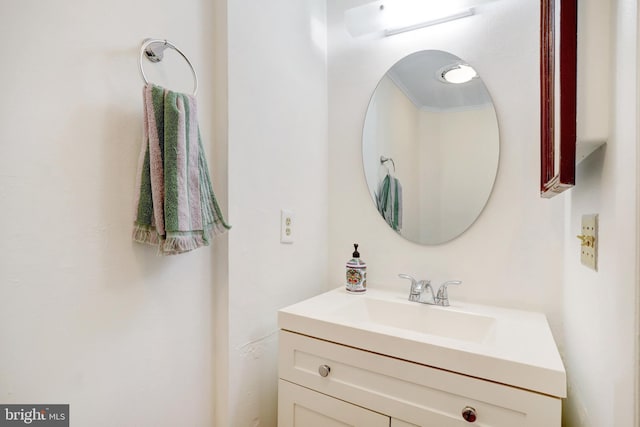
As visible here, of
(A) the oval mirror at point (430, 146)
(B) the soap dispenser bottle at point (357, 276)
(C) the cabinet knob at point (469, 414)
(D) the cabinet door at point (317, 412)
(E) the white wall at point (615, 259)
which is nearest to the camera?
(E) the white wall at point (615, 259)

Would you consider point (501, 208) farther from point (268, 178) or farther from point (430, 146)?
point (268, 178)

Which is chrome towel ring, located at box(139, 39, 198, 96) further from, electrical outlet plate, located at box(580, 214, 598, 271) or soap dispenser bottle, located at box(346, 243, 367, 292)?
electrical outlet plate, located at box(580, 214, 598, 271)

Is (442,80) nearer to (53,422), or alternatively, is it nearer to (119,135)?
(119,135)

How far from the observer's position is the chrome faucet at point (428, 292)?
1219mm

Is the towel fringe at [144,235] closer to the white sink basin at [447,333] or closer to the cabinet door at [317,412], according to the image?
the white sink basin at [447,333]

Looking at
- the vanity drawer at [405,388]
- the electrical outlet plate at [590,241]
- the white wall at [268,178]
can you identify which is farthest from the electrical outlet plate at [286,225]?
the electrical outlet plate at [590,241]

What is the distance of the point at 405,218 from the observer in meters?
1.41

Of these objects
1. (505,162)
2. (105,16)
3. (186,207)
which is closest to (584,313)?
(505,162)

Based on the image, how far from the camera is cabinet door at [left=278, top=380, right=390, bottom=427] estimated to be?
95 cm

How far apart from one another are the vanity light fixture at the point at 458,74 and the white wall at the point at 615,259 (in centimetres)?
64

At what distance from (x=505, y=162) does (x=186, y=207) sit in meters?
1.14

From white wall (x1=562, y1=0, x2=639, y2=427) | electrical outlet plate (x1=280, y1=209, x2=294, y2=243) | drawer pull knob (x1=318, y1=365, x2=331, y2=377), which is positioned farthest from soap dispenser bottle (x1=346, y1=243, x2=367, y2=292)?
white wall (x1=562, y1=0, x2=639, y2=427)

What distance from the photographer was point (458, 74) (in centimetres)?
129

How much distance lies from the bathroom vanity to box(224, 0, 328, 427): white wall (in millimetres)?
153
